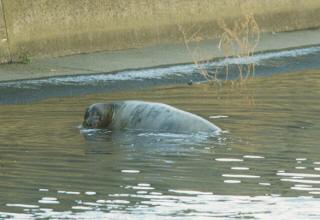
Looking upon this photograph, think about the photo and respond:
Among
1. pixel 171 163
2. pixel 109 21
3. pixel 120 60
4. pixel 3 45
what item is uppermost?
pixel 109 21

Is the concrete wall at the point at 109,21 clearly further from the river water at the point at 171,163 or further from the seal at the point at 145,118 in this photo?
the seal at the point at 145,118

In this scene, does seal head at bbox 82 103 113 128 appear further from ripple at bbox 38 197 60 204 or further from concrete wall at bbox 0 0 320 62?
concrete wall at bbox 0 0 320 62

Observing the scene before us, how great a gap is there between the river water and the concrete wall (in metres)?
2.60

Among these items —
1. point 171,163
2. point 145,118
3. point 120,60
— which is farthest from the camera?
point 120,60

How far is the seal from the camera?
10172mm

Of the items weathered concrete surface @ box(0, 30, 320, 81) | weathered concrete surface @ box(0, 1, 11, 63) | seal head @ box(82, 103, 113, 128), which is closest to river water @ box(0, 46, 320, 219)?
seal head @ box(82, 103, 113, 128)

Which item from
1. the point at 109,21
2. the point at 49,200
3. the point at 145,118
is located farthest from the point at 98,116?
the point at 109,21

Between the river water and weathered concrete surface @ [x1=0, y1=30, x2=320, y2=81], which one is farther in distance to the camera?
weathered concrete surface @ [x1=0, y1=30, x2=320, y2=81]

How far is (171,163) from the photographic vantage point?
884 cm

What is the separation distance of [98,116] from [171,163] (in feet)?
6.42

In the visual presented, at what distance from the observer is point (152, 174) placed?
8.43 meters

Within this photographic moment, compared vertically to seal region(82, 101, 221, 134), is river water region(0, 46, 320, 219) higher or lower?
lower

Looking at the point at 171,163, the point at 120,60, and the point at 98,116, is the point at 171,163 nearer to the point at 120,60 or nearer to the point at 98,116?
the point at 98,116

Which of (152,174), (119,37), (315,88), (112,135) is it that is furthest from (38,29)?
(152,174)
